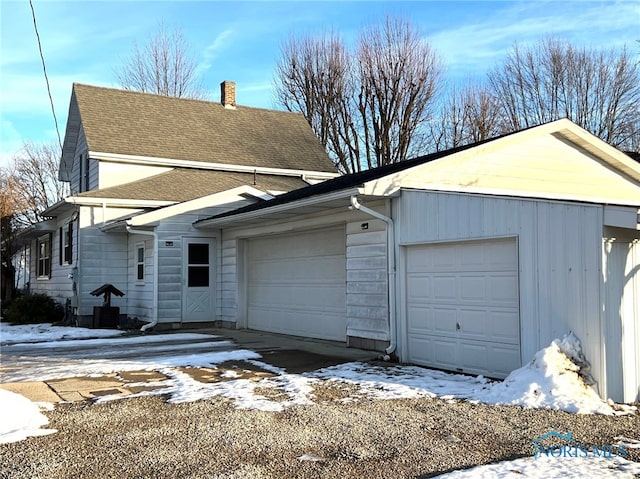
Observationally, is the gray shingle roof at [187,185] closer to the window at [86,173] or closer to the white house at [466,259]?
the window at [86,173]

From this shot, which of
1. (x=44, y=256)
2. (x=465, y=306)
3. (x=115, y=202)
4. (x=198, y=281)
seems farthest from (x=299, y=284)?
(x=44, y=256)

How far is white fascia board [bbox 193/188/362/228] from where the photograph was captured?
1009cm

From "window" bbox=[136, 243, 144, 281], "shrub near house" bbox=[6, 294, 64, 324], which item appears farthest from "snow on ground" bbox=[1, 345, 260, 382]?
"shrub near house" bbox=[6, 294, 64, 324]

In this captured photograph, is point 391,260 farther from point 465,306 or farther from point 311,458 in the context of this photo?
point 311,458

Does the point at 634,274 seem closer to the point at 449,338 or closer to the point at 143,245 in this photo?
the point at 449,338

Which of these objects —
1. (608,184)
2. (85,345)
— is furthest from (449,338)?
(85,345)

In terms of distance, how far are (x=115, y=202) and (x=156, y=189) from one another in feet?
4.61

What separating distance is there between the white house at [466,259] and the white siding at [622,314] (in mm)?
17

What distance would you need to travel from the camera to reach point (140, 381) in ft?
27.2

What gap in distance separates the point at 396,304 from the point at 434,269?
39.4 inches

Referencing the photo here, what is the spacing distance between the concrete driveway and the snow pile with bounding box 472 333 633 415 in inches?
122

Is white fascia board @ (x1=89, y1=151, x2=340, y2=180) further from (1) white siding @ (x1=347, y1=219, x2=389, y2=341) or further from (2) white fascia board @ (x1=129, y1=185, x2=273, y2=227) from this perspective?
(1) white siding @ (x1=347, y1=219, x2=389, y2=341)

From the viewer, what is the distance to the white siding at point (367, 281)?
10.5 m

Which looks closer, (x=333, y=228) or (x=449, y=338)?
(x=449, y=338)
